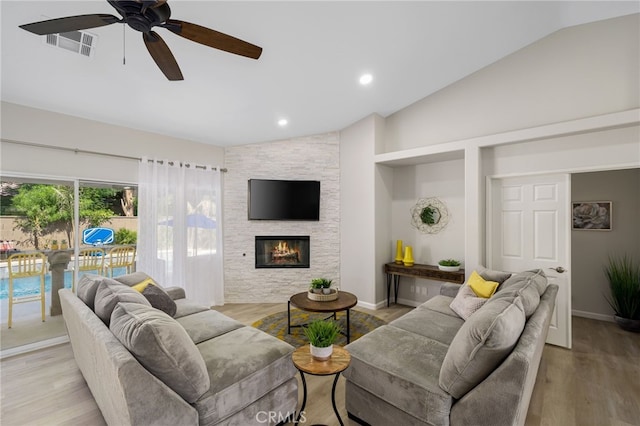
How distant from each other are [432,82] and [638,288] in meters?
3.64

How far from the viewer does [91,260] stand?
3.68 m

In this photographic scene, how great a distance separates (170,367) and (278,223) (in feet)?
11.4

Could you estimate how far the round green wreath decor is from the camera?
4.41 metres

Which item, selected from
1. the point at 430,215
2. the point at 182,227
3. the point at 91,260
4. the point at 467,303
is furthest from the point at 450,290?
the point at 91,260

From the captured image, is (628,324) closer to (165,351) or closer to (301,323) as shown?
(301,323)

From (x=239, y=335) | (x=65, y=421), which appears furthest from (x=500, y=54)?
(x=65, y=421)

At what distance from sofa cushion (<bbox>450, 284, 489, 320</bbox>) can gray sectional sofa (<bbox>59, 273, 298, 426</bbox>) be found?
1.73m

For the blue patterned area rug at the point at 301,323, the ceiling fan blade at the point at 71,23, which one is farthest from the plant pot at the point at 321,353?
the ceiling fan blade at the point at 71,23

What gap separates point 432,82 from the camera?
3898 millimetres

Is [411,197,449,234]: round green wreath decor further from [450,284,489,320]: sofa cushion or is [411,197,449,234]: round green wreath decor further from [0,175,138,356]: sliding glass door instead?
[0,175,138,356]: sliding glass door

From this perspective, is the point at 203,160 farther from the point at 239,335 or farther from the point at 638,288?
the point at 638,288

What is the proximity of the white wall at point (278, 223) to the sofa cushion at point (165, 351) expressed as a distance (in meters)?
3.22

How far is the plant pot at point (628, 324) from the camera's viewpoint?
3.51 m

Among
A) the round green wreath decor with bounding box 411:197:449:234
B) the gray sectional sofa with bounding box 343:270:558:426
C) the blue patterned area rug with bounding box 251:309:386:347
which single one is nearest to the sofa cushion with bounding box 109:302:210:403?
the gray sectional sofa with bounding box 343:270:558:426
